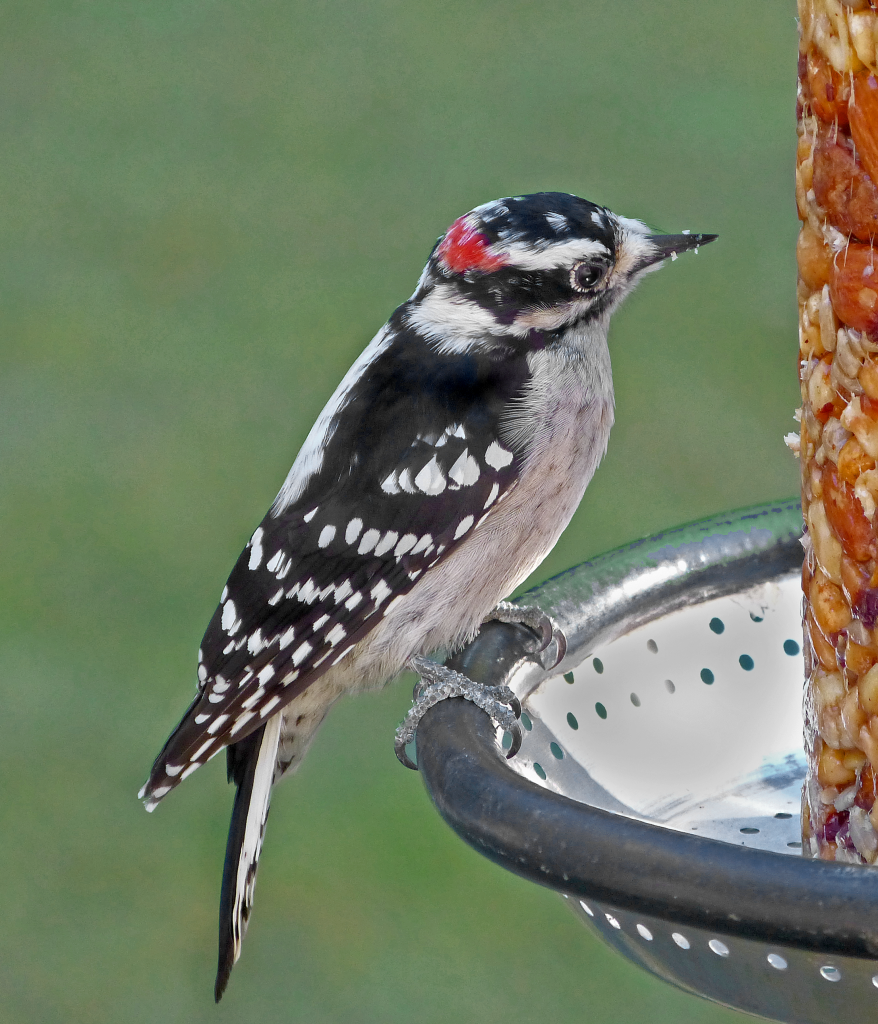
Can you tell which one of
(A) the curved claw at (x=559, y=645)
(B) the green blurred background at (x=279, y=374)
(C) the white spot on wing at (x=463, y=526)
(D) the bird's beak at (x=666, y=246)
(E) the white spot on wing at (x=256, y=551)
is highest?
(D) the bird's beak at (x=666, y=246)

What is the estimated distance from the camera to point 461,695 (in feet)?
6.25

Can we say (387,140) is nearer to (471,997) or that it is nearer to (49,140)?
(49,140)

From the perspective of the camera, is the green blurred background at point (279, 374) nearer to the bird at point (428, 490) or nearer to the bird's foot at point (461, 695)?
the bird at point (428, 490)

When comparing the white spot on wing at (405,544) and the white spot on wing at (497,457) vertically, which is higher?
the white spot on wing at (497,457)

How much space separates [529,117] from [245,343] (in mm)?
2683

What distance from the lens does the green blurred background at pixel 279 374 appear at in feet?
14.7

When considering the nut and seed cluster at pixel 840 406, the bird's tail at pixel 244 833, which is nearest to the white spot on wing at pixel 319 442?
the bird's tail at pixel 244 833

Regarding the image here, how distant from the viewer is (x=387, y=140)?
8.67 meters

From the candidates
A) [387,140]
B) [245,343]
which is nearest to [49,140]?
[387,140]

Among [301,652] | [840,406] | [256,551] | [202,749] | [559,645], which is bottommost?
[202,749]

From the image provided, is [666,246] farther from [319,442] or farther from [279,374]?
[279,374]

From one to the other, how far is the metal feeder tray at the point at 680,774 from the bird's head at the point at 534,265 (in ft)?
2.06

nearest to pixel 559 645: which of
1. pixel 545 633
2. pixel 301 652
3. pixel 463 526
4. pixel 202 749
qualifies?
pixel 545 633

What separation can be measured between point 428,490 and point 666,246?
0.66m
